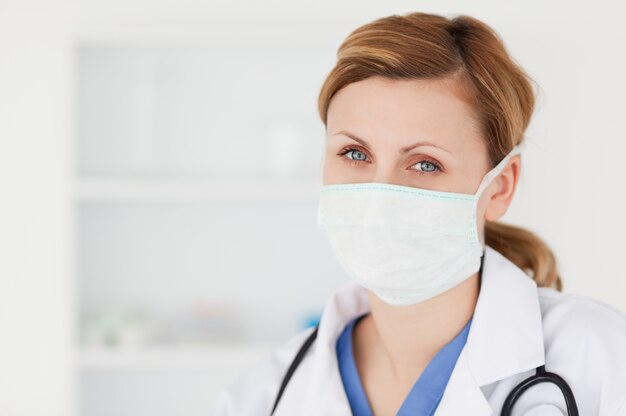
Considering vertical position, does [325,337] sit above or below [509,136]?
below

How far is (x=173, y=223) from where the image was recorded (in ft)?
9.00

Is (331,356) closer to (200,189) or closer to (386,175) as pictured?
(386,175)

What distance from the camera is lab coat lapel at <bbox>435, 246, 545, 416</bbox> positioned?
45.9 inches

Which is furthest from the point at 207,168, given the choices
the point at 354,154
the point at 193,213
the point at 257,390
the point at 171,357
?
the point at 354,154

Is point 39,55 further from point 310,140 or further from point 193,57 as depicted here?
point 310,140

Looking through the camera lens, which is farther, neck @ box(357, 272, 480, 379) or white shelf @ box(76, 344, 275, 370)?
white shelf @ box(76, 344, 275, 370)

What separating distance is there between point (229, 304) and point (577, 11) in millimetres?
1578

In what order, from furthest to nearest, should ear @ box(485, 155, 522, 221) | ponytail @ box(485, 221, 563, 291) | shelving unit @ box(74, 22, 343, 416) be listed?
shelving unit @ box(74, 22, 343, 416)
ponytail @ box(485, 221, 563, 291)
ear @ box(485, 155, 522, 221)

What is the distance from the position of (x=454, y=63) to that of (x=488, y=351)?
1.43 ft

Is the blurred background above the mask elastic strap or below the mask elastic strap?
below

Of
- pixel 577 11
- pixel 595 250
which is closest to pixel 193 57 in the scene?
pixel 577 11

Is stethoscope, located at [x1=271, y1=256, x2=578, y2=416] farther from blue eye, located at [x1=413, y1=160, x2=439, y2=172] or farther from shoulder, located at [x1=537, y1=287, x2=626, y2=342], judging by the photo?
blue eye, located at [x1=413, y1=160, x2=439, y2=172]

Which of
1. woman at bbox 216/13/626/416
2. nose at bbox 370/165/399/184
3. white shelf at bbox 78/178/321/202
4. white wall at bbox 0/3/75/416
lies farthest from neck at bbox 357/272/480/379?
white wall at bbox 0/3/75/416

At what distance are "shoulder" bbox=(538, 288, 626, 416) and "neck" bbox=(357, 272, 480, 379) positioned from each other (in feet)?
0.47
